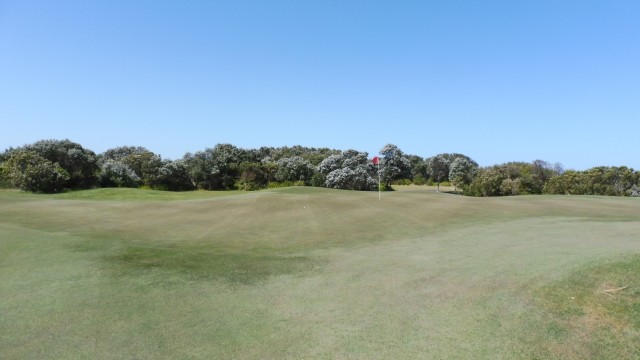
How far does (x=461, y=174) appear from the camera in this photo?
93062 mm

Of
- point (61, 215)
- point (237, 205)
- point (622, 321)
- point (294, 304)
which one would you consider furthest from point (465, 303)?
point (61, 215)

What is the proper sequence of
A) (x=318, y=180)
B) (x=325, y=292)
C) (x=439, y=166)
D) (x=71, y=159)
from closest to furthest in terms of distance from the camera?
1. (x=325, y=292)
2. (x=71, y=159)
3. (x=318, y=180)
4. (x=439, y=166)

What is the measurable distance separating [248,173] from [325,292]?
250 ft

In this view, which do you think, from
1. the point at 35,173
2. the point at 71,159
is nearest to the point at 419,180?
the point at 71,159

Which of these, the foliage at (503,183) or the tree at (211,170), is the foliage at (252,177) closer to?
the tree at (211,170)

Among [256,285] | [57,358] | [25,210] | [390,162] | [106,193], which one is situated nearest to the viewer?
[57,358]

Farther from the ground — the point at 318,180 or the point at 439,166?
the point at 439,166

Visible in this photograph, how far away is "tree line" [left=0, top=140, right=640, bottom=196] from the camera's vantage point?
5778cm

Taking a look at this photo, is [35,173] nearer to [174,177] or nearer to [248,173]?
[174,177]

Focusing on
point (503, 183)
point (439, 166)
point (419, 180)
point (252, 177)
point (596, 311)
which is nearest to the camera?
point (596, 311)

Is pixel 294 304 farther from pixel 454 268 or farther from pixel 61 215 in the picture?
pixel 61 215

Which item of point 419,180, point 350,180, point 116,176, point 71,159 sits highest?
point 71,159

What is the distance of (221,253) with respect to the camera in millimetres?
15062

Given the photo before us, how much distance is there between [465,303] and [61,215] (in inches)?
965
